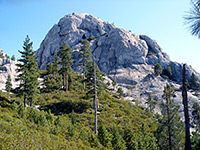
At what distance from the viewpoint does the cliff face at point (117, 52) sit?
84750mm

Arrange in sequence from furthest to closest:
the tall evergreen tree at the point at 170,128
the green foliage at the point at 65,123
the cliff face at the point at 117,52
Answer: the cliff face at the point at 117,52 → the tall evergreen tree at the point at 170,128 → the green foliage at the point at 65,123

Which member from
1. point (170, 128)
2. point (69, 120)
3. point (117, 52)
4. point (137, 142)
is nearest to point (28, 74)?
point (69, 120)

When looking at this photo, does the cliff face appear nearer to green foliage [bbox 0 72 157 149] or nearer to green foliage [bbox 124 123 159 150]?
green foliage [bbox 0 72 157 149]

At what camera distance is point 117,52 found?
101 meters

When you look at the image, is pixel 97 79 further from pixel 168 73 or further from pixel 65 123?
pixel 168 73

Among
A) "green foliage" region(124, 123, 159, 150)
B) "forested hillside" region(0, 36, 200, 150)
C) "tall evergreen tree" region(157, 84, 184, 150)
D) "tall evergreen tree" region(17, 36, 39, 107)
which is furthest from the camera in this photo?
"tall evergreen tree" region(17, 36, 39, 107)

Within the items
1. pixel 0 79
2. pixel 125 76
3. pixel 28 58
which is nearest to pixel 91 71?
pixel 28 58

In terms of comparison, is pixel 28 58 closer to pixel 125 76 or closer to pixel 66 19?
pixel 125 76

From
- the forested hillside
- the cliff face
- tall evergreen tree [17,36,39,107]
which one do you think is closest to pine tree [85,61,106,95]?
the forested hillside

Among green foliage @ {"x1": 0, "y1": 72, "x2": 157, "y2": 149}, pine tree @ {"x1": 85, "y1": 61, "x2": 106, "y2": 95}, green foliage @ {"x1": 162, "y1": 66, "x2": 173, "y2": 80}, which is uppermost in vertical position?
green foliage @ {"x1": 162, "y1": 66, "x2": 173, "y2": 80}

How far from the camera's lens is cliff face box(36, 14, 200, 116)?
84.8 m

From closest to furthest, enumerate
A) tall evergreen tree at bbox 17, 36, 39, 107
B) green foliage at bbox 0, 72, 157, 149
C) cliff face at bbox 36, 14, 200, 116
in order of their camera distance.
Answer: green foliage at bbox 0, 72, 157, 149 < tall evergreen tree at bbox 17, 36, 39, 107 < cliff face at bbox 36, 14, 200, 116

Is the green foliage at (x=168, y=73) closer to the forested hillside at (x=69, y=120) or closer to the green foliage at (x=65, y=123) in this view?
the green foliage at (x=65, y=123)

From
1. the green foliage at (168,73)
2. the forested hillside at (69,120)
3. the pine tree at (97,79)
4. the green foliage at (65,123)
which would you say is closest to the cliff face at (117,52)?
the green foliage at (168,73)
